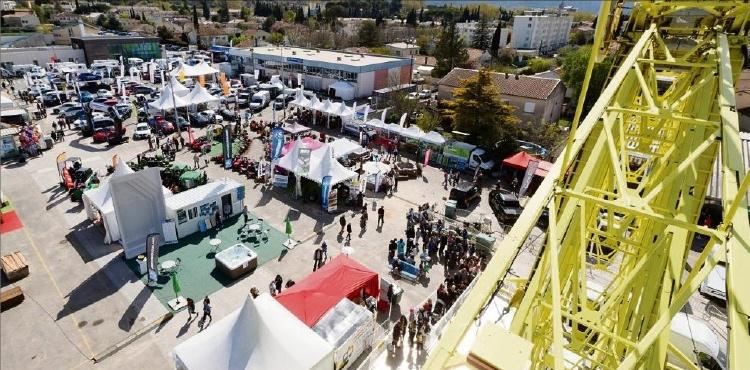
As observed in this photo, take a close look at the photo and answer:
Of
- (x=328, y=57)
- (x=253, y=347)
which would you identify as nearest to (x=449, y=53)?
(x=328, y=57)

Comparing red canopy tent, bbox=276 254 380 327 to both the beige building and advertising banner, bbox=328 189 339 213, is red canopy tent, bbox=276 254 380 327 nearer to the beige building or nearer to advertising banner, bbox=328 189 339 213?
advertising banner, bbox=328 189 339 213

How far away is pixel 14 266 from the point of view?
1450 cm

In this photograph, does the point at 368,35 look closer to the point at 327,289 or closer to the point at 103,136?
the point at 103,136

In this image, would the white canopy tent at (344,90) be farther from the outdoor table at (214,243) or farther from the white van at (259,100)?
the outdoor table at (214,243)

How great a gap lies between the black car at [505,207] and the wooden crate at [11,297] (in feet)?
66.0

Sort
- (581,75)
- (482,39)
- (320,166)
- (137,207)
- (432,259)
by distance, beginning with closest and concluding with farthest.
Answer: (137,207)
(432,259)
(320,166)
(581,75)
(482,39)

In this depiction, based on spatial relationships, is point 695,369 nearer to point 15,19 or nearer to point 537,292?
point 537,292

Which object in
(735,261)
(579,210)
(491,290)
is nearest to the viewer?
(735,261)

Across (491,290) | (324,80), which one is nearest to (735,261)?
(491,290)

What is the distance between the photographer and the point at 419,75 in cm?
5847

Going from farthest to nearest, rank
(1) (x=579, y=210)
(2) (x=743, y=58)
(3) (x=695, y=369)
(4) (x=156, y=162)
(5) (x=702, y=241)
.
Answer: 1. (4) (x=156, y=162)
2. (5) (x=702, y=241)
3. (2) (x=743, y=58)
4. (1) (x=579, y=210)
5. (3) (x=695, y=369)

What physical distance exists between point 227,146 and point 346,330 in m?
16.2

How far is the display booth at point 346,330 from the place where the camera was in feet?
37.4

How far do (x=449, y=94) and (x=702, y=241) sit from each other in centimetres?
2366
